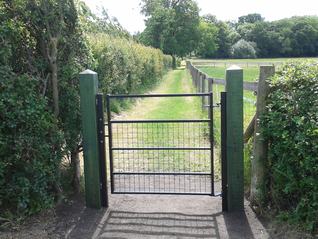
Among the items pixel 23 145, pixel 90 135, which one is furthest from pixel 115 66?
pixel 23 145

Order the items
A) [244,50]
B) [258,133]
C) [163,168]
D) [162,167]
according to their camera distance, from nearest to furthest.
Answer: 1. [258,133]
2. [163,168]
3. [162,167]
4. [244,50]

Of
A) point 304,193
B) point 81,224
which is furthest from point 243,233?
point 81,224

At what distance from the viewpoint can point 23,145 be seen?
3832 millimetres

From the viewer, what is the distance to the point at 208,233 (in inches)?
149

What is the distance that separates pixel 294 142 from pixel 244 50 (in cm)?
9280

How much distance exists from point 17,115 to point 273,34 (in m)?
99.5

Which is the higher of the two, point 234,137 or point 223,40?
point 223,40

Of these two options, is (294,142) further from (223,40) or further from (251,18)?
(251,18)

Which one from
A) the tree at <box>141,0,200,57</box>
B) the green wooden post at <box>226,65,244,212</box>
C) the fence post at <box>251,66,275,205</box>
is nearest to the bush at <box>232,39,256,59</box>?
the tree at <box>141,0,200,57</box>

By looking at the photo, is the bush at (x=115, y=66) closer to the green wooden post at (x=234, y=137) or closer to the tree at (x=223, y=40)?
the green wooden post at (x=234, y=137)

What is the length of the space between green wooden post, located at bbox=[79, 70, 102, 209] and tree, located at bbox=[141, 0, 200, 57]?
177 ft

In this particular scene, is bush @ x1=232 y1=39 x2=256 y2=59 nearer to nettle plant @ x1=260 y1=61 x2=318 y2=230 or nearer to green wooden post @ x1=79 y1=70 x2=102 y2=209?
nettle plant @ x1=260 y1=61 x2=318 y2=230

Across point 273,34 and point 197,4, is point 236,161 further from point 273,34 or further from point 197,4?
point 273,34

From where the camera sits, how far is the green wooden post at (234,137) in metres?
4.07
